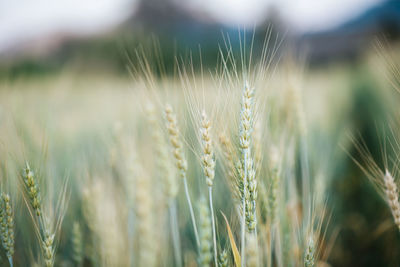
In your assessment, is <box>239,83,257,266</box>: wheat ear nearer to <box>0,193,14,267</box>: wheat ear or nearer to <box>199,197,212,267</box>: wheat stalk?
<box>199,197,212,267</box>: wheat stalk

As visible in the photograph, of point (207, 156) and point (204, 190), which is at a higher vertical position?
point (207, 156)

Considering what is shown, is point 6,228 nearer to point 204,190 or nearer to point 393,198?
point 204,190

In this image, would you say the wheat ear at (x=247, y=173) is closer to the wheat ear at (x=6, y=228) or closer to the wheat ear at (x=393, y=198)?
the wheat ear at (x=393, y=198)

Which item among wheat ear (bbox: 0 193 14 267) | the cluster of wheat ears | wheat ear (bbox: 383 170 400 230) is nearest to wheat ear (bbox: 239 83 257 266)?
the cluster of wheat ears

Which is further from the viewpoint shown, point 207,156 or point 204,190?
point 204,190

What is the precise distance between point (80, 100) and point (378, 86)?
4.72 m

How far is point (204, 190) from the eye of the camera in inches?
38.2

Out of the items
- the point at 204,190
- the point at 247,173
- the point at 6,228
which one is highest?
the point at 247,173

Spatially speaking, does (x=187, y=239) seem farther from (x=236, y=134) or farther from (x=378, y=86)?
(x=378, y=86)

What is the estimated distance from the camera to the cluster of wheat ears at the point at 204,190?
66 cm

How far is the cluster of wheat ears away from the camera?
0.66 metres

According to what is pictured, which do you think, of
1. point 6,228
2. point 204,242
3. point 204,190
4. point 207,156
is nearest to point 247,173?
point 207,156

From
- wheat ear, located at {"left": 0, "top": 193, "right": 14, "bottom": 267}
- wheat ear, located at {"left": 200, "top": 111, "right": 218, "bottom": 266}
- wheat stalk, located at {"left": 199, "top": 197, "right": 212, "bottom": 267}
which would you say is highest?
wheat ear, located at {"left": 200, "top": 111, "right": 218, "bottom": 266}

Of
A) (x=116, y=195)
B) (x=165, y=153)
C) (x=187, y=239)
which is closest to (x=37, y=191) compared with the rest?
(x=165, y=153)
